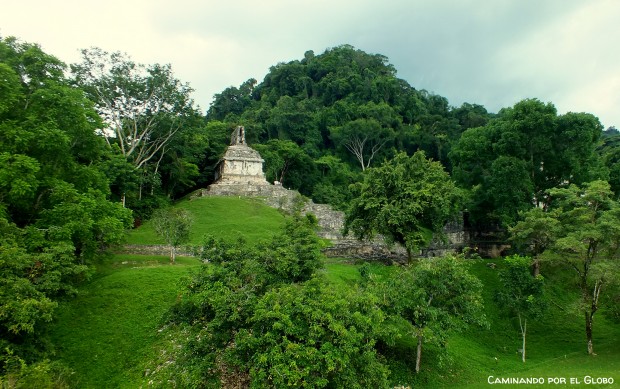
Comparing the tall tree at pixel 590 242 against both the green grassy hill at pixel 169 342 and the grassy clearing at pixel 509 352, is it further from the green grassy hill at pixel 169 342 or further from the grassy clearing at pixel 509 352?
the green grassy hill at pixel 169 342

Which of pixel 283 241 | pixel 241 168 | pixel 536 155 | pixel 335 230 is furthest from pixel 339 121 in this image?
pixel 283 241

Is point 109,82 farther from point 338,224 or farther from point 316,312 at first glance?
point 316,312

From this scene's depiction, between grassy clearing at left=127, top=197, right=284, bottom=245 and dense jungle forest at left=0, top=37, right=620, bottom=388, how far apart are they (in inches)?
137

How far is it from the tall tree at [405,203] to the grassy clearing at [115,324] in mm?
11786

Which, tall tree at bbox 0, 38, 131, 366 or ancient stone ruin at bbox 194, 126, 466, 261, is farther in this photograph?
ancient stone ruin at bbox 194, 126, 466, 261

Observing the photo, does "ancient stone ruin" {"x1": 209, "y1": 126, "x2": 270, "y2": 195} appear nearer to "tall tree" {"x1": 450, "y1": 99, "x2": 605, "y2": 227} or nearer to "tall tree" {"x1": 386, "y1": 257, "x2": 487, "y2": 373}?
"tall tree" {"x1": 450, "y1": 99, "x2": 605, "y2": 227}

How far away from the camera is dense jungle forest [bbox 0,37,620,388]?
1298 cm

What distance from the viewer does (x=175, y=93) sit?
35.2 meters

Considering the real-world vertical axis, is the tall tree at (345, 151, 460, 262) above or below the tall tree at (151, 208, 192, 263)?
above

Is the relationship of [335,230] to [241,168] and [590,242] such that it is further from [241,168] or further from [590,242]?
[590,242]

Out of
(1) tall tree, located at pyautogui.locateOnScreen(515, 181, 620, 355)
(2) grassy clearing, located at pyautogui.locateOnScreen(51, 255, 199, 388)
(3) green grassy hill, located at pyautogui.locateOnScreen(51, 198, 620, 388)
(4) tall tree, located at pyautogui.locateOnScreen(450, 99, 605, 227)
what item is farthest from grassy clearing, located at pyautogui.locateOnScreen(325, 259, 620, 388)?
(2) grassy clearing, located at pyautogui.locateOnScreen(51, 255, 199, 388)

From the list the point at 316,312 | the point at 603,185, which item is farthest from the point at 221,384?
the point at 603,185

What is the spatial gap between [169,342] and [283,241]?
20.9ft

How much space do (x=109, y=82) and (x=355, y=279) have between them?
24251mm
